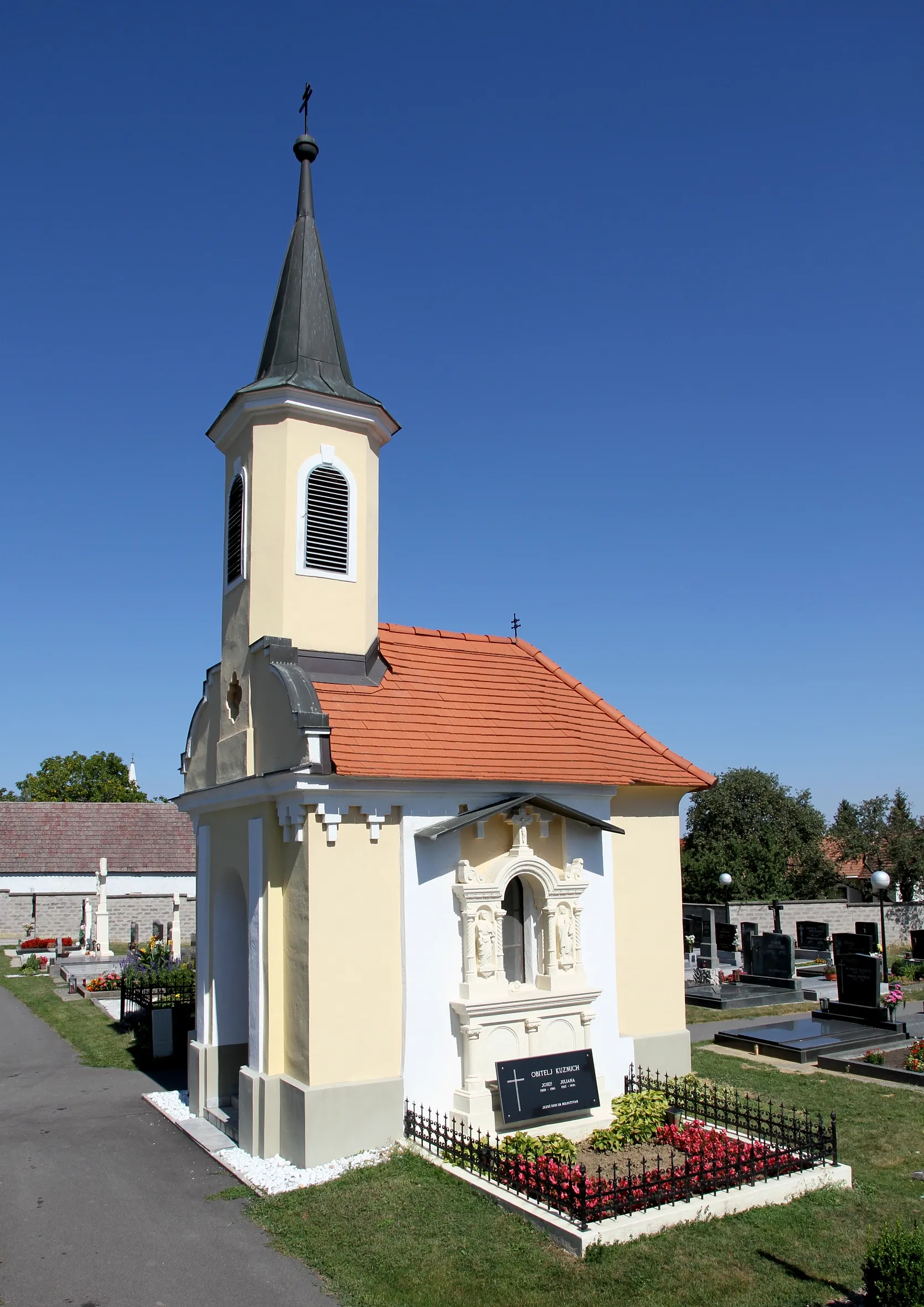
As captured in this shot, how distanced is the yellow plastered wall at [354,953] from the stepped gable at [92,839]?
33.8 m

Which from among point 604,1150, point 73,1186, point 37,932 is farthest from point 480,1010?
point 37,932

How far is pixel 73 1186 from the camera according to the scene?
10.7 m

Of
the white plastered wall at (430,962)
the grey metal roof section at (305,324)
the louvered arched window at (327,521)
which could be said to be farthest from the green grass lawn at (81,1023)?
the grey metal roof section at (305,324)

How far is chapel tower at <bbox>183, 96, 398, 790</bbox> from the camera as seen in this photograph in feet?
42.7

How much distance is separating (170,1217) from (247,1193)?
86 centimetres

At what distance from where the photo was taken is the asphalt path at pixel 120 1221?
8016 mm

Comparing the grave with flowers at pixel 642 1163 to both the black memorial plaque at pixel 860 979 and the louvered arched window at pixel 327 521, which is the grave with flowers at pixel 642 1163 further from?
the black memorial plaque at pixel 860 979

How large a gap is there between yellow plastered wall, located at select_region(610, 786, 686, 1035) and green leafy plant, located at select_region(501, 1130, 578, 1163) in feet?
9.65

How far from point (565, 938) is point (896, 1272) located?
642 centimetres

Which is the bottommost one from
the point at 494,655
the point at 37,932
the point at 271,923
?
the point at 37,932

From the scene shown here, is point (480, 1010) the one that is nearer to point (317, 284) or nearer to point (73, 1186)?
point (73, 1186)

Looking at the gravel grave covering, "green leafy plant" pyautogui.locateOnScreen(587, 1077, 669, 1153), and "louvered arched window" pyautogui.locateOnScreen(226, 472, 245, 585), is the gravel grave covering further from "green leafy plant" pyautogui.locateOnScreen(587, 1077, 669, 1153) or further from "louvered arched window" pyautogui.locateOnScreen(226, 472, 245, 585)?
"louvered arched window" pyautogui.locateOnScreen(226, 472, 245, 585)

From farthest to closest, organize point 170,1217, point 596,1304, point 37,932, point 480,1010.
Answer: point 37,932 < point 480,1010 < point 170,1217 < point 596,1304

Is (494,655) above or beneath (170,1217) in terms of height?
above
